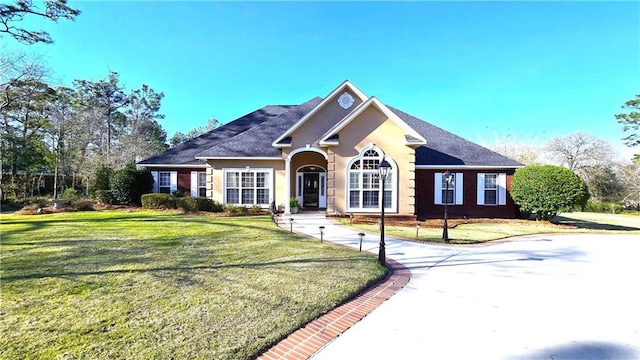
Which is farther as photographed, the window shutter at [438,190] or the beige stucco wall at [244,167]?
the window shutter at [438,190]

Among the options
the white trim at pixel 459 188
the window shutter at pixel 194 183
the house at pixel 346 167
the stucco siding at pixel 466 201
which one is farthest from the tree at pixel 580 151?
the window shutter at pixel 194 183

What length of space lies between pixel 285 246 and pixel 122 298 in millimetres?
4243

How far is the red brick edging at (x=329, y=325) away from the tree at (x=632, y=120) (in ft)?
98.2

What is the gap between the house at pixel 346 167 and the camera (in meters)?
14.8

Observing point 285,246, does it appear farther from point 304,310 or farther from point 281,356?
point 281,356

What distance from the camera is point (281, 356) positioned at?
323 centimetres

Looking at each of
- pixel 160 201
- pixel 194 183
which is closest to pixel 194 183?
pixel 194 183

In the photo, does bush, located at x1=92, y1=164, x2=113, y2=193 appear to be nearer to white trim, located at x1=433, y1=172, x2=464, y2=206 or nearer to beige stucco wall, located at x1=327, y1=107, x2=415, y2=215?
beige stucco wall, located at x1=327, y1=107, x2=415, y2=215

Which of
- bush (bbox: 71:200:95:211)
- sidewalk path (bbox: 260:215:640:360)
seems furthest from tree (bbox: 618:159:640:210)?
bush (bbox: 71:200:95:211)

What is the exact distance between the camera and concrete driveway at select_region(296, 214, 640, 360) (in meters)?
3.49

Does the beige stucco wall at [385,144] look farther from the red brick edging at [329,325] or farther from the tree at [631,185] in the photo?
the tree at [631,185]

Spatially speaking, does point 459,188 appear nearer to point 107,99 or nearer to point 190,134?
point 107,99

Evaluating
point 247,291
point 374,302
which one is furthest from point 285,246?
point 374,302

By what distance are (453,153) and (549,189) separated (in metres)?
5.22
